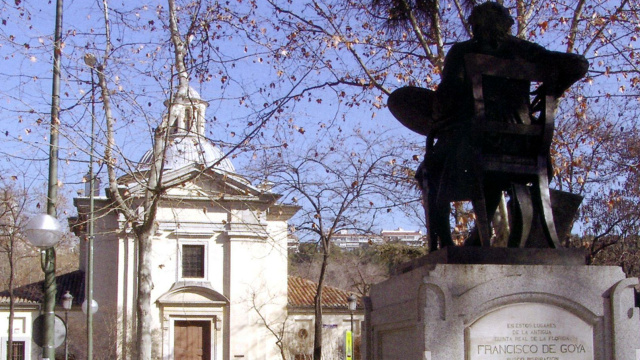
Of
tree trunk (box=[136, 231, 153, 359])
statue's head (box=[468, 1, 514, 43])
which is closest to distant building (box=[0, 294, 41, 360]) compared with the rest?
tree trunk (box=[136, 231, 153, 359])

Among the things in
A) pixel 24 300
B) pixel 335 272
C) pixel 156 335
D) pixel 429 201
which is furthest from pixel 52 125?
pixel 335 272

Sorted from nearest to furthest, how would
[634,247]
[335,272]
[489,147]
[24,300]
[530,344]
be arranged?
[530,344], [489,147], [634,247], [24,300], [335,272]

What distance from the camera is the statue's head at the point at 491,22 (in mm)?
6383

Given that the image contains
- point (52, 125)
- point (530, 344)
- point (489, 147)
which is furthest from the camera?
point (52, 125)

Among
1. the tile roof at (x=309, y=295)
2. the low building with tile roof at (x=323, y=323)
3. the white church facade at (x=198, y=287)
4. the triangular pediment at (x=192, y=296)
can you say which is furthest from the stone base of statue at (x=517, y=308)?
the tile roof at (x=309, y=295)

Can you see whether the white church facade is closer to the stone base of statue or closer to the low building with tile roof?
the low building with tile roof

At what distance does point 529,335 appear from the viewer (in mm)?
5758

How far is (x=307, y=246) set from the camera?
29.5m

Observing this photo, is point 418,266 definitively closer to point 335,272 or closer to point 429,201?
point 429,201

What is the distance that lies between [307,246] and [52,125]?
17.5 meters

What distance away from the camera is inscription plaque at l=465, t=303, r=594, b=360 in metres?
5.71

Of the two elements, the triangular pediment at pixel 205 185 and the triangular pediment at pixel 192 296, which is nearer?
the triangular pediment at pixel 205 185

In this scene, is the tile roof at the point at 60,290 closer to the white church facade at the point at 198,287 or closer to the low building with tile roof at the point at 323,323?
the white church facade at the point at 198,287

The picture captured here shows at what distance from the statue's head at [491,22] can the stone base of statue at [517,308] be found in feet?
5.56
